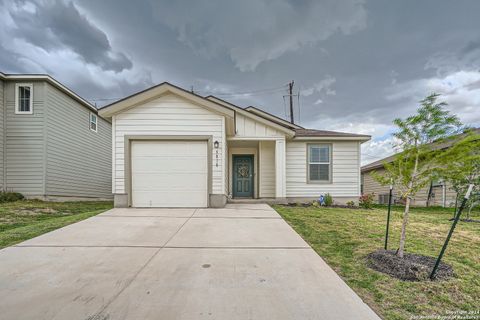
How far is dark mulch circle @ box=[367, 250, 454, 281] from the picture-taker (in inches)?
113

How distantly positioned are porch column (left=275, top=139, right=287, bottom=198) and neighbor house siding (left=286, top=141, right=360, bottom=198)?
2.34 feet

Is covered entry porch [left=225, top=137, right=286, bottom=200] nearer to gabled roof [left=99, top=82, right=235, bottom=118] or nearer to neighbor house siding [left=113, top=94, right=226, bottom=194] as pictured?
neighbor house siding [left=113, top=94, right=226, bottom=194]

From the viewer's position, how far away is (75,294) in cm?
246

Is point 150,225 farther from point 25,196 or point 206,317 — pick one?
point 25,196

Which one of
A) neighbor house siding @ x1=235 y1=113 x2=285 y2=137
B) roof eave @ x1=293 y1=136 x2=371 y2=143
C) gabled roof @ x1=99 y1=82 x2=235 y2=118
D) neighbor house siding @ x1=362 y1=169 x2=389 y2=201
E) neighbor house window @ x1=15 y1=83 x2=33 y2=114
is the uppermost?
neighbor house window @ x1=15 y1=83 x2=33 y2=114

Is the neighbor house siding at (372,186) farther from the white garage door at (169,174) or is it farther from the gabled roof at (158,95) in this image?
the white garage door at (169,174)

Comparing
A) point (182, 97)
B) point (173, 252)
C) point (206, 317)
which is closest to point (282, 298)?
point (206, 317)

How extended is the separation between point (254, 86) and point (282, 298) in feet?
56.7

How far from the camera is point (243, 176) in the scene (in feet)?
38.0

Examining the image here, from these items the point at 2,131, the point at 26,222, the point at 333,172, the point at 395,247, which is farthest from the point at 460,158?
the point at 2,131

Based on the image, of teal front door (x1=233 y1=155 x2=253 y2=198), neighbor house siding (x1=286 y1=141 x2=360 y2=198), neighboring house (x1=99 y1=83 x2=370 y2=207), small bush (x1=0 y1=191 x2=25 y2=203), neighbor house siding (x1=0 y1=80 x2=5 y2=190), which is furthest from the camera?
teal front door (x1=233 y1=155 x2=253 y2=198)

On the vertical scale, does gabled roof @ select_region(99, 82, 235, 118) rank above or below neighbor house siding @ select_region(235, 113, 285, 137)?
above

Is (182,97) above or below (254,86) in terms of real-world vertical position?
below

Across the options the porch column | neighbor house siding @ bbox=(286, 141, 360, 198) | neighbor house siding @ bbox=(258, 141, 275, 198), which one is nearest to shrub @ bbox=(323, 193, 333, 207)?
neighbor house siding @ bbox=(286, 141, 360, 198)
